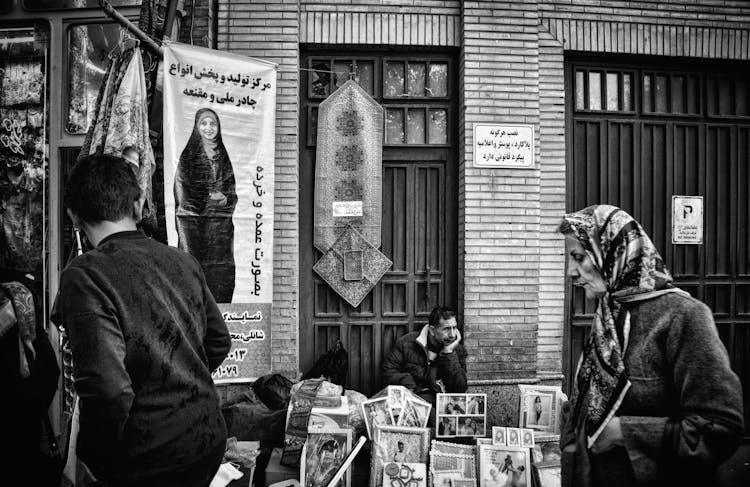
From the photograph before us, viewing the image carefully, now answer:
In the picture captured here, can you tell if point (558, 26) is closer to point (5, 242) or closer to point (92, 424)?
point (92, 424)

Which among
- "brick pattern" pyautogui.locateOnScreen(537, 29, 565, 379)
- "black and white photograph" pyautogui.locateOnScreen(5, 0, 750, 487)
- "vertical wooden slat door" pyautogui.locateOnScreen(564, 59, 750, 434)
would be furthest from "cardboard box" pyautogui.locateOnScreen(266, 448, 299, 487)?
"vertical wooden slat door" pyautogui.locateOnScreen(564, 59, 750, 434)

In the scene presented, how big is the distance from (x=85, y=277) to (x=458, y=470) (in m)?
3.20

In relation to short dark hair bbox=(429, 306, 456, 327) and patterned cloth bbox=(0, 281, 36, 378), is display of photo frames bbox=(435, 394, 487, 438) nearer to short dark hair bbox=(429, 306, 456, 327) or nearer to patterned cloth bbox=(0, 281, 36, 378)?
short dark hair bbox=(429, 306, 456, 327)

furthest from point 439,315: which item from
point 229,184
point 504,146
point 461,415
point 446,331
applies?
point 229,184

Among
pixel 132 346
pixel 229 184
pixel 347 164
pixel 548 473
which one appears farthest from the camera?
pixel 347 164

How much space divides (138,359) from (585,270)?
1761mm

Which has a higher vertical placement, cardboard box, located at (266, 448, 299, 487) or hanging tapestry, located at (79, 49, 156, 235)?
hanging tapestry, located at (79, 49, 156, 235)

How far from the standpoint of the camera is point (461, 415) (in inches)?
174

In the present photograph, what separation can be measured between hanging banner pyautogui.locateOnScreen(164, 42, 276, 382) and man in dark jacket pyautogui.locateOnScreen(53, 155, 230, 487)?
92.3 inches

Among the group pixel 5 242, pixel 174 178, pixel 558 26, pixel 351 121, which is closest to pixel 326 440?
pixel 174 178

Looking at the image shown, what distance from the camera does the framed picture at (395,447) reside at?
398 cm

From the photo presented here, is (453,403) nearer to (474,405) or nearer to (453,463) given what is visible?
(474,405)

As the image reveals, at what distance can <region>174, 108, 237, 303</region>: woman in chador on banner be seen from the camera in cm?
438

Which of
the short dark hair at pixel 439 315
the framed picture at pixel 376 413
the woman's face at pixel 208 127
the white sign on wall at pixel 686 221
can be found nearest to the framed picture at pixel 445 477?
the framed picture at pixel 376 413
